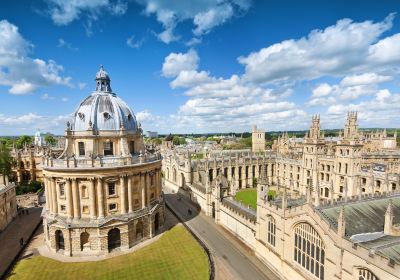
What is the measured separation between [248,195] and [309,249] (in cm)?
3717

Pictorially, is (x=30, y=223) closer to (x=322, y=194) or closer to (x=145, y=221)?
(x=145, y=221)

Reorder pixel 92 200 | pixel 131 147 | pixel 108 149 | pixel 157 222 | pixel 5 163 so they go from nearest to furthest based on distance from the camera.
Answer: pixel 92 200
pixel 108 149
pixel 131 147
pixel 157 222
pixel 5 163

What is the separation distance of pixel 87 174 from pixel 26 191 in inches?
1623

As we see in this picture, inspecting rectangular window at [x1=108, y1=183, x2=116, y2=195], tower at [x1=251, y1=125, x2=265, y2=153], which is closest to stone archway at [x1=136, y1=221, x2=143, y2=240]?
rectangular window at [x1=108, y1=183, x2=116, y2=195]

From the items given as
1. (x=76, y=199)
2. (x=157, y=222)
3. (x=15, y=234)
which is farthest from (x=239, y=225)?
(x=15, y=234)

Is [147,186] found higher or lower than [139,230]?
higher

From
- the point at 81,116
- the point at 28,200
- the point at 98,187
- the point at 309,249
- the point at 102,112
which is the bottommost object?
the point at 28,200

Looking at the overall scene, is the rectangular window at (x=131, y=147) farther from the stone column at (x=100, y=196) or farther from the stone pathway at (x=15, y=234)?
the stone pathway at (x=15, y=234)

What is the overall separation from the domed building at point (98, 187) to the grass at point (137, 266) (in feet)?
9.00

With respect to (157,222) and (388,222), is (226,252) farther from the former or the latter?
(388,222)

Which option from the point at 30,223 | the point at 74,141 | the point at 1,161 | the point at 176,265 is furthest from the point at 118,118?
the point at 1,161

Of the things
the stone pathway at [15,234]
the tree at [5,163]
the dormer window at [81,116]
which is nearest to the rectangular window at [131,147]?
the dormer window at [81,116]

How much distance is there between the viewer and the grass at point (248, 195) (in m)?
53.2

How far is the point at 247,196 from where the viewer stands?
194 feet
